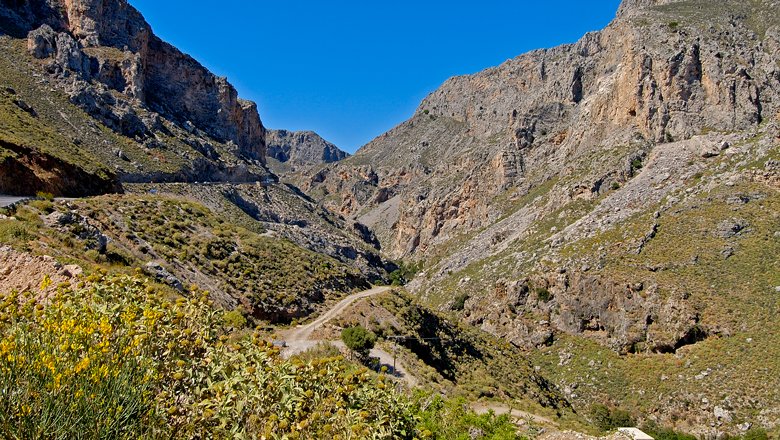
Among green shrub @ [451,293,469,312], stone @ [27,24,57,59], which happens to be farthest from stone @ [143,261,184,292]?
stone @ [27,24,57,59]

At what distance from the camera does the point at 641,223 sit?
5075cm

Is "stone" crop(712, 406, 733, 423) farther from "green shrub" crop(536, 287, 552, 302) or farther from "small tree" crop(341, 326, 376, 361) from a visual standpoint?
"small tree" crop(341, 326, 376, 361)

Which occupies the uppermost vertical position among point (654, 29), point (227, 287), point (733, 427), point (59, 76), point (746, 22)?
point (746, 22)

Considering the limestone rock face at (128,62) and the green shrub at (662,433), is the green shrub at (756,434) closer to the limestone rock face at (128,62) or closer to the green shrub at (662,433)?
the green shrub at (662,433)

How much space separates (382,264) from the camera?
91125mm

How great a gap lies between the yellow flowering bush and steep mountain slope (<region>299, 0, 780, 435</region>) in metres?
33.9

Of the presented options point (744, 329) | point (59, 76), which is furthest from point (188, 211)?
point (59, 76)

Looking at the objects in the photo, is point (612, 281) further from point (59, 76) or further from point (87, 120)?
point (59, 76)

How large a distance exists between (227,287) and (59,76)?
5613cm

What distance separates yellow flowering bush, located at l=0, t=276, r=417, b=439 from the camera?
4.66 m

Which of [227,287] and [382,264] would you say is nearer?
[227,287]

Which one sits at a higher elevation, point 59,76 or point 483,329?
point 59,76

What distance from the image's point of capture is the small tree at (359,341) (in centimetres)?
2247

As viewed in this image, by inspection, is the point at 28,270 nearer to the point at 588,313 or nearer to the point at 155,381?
the point at 155,381
